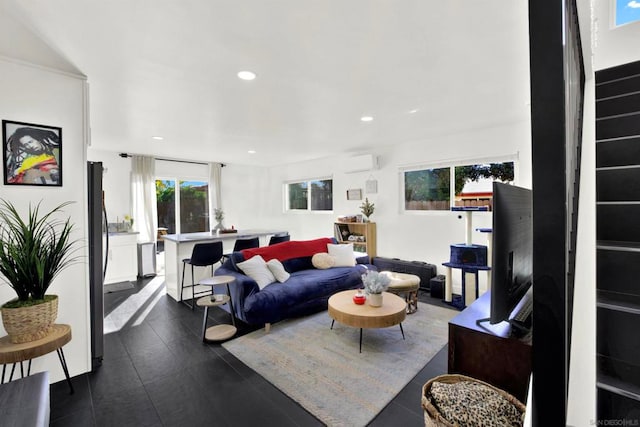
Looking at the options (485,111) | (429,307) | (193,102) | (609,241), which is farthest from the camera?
(429,307)

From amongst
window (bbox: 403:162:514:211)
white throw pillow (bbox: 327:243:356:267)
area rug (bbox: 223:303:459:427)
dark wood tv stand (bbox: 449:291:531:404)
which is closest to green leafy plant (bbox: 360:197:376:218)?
window (bbox: 403:162:514:211)

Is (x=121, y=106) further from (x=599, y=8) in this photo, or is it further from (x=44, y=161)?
(x=599, y=8)

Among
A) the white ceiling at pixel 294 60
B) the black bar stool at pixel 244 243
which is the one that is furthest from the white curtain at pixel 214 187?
the white ceiling at pixel 294 60

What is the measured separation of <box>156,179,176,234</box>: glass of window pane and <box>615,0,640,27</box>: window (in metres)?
7.26

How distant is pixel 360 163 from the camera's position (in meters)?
5.38

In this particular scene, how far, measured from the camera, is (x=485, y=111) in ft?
10.7

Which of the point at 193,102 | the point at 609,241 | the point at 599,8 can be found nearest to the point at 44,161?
the point at 193,102

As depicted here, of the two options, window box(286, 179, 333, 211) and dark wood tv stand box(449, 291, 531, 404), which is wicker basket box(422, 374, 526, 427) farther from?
window box(286, 179, 333, 211)

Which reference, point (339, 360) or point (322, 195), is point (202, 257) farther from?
point (322, 195)

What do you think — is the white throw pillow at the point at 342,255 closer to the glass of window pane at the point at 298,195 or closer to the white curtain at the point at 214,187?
the glass of window pane at the point at 298,195

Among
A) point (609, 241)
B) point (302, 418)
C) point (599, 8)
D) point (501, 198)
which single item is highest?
point (599, 8)

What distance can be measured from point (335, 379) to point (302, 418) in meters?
0.46

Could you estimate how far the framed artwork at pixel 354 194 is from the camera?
562 cm

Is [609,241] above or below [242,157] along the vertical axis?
below
